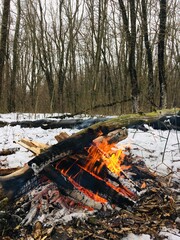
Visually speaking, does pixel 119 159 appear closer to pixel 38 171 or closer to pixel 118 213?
pixel 118 213

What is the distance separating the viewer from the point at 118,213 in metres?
2.72

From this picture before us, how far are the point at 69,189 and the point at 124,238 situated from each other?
2.49 feet

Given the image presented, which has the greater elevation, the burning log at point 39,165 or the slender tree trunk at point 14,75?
the slender tree trunk at point 14,75

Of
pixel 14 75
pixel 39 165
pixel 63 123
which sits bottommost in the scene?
pixel 39 165

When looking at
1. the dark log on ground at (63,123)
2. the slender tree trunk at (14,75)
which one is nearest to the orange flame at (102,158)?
the dark log on ground at (63,123)

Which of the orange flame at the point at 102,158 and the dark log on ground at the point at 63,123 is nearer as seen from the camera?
the orange flame at the point at 102,158

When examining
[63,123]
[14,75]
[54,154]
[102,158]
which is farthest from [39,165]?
[14,75]

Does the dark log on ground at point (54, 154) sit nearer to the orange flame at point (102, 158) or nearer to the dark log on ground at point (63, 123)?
the orange flame at point (102, 158)

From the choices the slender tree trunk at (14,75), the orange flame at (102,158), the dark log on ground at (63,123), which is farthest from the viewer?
the slender tree trunk at (14,75)

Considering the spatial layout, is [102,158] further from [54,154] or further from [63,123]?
[63,123]

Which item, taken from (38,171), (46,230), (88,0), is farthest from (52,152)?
(88,0)

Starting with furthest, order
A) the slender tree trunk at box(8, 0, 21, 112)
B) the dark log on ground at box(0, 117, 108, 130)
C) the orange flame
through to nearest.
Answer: the slender tree trunk at box(8, 0, 21, 112)
the dark log on ground at box(0, 117, 108, 130)
the orange flame

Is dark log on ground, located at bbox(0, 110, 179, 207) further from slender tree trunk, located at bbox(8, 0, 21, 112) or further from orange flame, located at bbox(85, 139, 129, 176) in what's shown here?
slender tree trunk, located at bbox(8, 0, 21, 112)

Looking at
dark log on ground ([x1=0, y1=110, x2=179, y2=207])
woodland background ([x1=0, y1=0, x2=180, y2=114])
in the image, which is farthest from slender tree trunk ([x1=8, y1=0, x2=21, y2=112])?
dark log on ground ([x1=0, y1=110, x2=179, y2=207])
